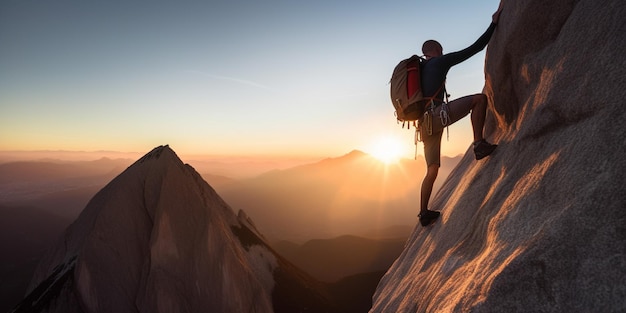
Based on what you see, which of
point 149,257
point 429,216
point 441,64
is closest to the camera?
point 441,64

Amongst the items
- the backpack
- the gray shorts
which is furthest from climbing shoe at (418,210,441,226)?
the backpack

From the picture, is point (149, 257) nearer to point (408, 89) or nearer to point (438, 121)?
point (408, 89)

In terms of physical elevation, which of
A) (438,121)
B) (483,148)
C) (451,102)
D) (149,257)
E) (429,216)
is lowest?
(149,257)

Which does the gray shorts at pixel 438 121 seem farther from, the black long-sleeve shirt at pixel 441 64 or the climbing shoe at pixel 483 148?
the climbing shoe at pixel 483 148

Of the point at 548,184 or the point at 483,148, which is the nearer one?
Answer: the point at 548,184

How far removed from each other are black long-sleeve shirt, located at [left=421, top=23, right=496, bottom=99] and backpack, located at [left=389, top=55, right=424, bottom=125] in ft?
0.50

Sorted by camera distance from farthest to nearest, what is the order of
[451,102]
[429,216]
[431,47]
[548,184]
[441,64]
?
1. [429,216]
2. [431,47]
3. [451,102]
4. [441,64]
5. [548,184]

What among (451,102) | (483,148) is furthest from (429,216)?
(451,102)

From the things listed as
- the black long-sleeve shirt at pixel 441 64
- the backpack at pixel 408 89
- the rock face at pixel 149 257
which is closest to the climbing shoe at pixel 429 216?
the backpack at pixel 408 89

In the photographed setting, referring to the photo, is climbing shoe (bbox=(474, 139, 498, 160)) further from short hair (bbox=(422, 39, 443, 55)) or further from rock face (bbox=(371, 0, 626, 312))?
short hair (bbox=(422, 39, 443, 55))

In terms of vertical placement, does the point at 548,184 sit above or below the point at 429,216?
above

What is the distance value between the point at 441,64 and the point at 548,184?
3.70 meters

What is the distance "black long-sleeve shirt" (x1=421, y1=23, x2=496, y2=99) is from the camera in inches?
257

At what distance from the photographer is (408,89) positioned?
7.12 metres
